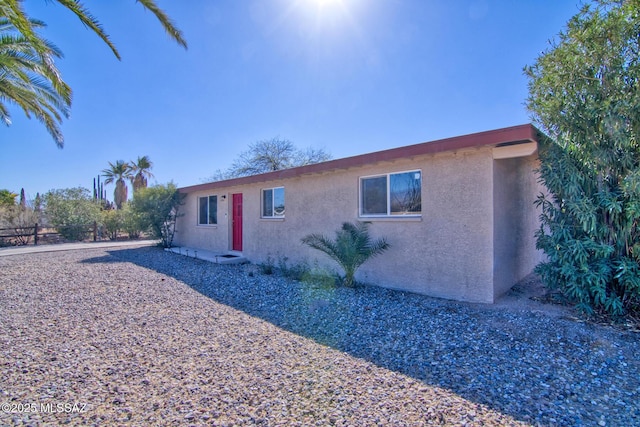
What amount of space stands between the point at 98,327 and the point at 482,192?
6.43 m

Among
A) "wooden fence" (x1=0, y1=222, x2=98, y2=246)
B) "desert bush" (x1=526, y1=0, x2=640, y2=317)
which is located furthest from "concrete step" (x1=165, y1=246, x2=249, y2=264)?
"wooden fence" (x1=0, y1=222, x2=98, y2=246)

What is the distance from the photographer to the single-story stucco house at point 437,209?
538 cm

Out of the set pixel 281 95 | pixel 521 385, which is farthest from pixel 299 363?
pixel 281 95

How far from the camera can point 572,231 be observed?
16.3 ft

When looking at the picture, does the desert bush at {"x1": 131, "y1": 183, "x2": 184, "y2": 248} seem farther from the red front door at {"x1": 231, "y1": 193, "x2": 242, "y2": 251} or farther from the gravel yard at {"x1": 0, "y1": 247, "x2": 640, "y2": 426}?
the gravel yard at {"x1": 0, "y1": 247, "x2": 640, "y2": 426}

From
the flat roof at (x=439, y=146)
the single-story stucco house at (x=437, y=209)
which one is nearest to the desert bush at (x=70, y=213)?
the single-story stucco house at (x=437, y=209)

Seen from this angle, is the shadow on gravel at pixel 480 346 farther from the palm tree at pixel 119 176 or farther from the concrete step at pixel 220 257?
the palm tree at pixel 119 176

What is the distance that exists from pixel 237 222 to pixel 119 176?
24520mm

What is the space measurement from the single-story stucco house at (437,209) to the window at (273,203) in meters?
0.46

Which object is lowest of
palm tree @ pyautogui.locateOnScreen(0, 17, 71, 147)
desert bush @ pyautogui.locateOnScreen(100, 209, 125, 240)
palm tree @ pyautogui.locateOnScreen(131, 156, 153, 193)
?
desert bush @ pyautogui.locateOnScreen(100, 209, 125, 240)

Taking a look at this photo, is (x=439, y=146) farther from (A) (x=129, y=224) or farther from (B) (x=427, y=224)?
(A) (x=129, y=224)

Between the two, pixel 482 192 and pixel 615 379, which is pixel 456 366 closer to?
pixel 615 379

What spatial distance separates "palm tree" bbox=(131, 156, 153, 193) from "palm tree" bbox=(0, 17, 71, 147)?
2133 cm

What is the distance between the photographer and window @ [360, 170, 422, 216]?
6.32 metres
